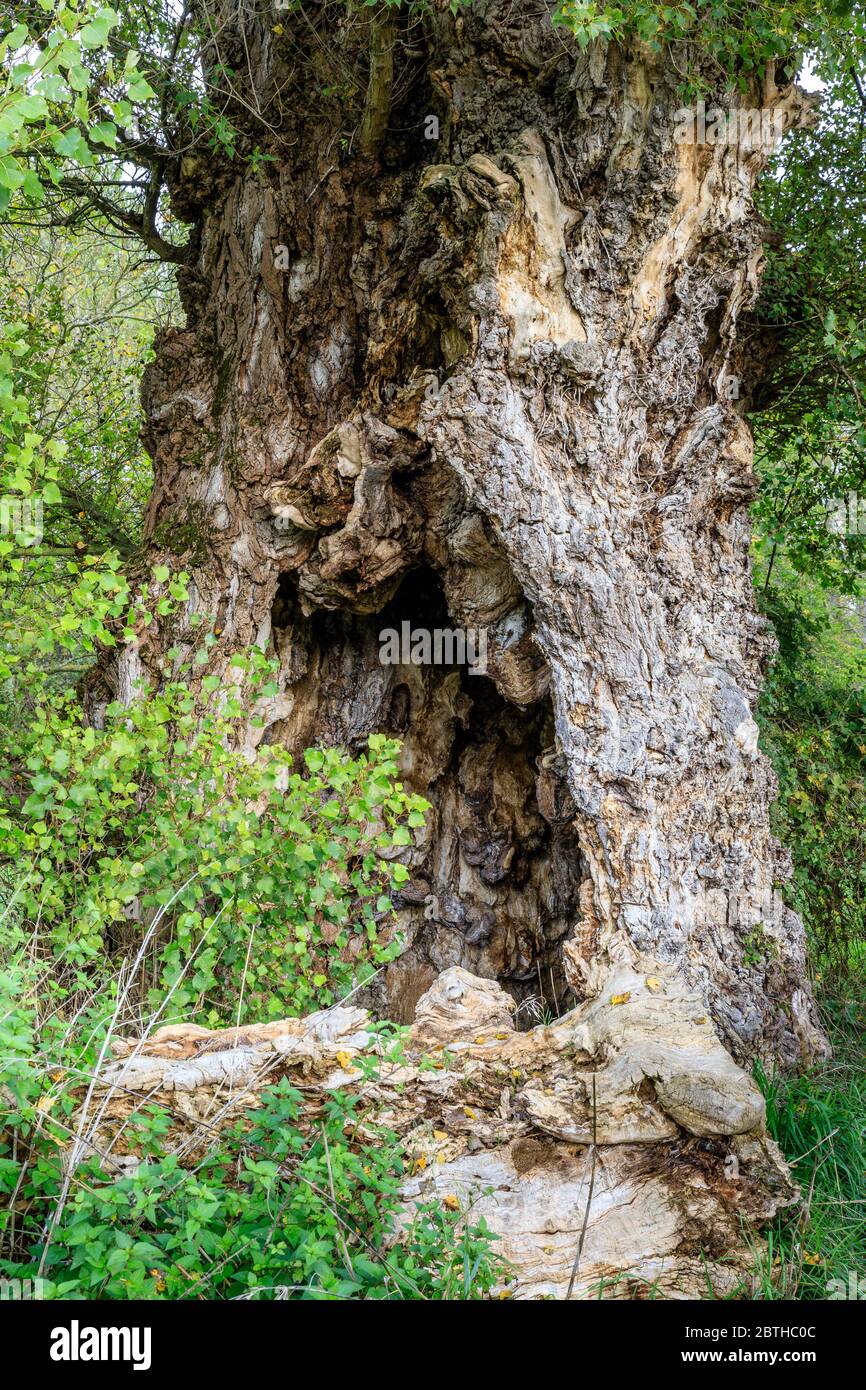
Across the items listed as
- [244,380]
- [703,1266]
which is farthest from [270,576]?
[703,1266]

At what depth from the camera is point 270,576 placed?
461cm

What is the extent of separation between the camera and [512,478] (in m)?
3.83

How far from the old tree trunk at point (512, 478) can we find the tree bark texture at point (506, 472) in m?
0.02

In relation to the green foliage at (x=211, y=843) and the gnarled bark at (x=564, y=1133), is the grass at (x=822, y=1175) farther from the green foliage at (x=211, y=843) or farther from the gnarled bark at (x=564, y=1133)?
the green foliage at (x=211, y=843)

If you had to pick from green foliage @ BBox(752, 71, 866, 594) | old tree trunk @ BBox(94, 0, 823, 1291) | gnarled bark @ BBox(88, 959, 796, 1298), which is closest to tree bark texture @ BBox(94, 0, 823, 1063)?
old tree trunk @ BBox(94, 0, 823, 1291)

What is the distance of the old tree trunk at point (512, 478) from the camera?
12.4 feet

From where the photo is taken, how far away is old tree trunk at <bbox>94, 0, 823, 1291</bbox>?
3.78 m

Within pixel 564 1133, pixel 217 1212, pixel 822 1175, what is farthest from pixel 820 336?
pixel 217 1212

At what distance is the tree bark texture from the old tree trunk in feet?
0.05

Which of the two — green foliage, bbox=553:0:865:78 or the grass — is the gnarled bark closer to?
the grass

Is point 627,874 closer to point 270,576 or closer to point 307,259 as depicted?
point 270,576

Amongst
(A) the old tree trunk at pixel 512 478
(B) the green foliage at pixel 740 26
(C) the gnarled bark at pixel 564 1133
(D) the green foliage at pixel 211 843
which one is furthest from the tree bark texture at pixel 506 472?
(D) the green foliage at pixel 211 843

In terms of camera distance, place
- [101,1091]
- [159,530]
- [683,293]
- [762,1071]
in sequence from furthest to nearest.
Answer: [159,530], [683,293], [762,1071], [101,1091]

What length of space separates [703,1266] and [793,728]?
3589 millimetres
